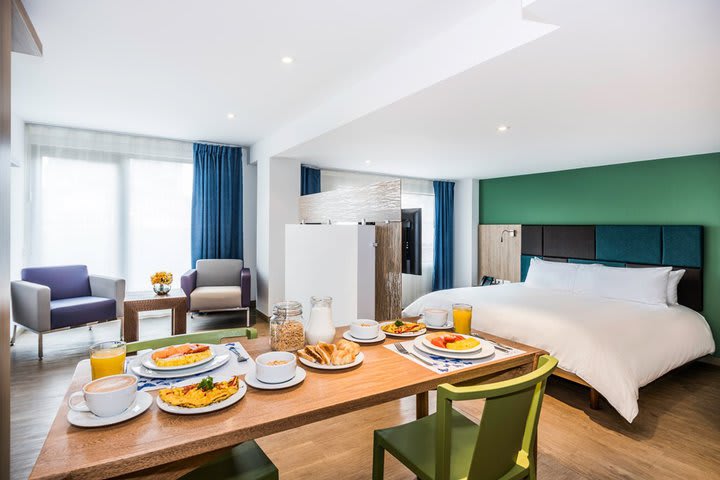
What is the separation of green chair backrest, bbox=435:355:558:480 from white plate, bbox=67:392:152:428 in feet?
2.50

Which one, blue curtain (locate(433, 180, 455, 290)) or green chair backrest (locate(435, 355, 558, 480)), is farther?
blue curtain (locate(433, 180, 455, 290))

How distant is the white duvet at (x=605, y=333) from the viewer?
2553 mm

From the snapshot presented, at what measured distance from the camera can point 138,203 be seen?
5.02 m

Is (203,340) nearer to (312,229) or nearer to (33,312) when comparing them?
(312,229)

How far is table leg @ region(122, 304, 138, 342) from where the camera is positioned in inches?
145

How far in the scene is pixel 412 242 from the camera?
3.34 metres

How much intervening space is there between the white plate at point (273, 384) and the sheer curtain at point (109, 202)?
459 centimetres

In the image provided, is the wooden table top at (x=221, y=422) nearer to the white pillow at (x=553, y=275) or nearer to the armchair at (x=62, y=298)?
the armchair at (x=62, y=298)

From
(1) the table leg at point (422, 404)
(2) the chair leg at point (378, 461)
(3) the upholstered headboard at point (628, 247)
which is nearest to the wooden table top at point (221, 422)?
(2) the chair leg at point (378, 461)

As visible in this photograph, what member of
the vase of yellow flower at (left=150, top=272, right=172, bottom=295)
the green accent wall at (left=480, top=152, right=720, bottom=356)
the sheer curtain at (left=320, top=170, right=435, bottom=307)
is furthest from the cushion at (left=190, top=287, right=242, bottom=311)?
the green accent wall at (left=480, top=152, right=720, bottom=356)

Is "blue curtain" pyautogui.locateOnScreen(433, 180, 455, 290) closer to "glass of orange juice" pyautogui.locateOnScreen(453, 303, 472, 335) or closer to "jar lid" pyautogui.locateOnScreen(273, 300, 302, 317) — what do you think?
"glass of orange juice" pyautogui.locateOnScreen(453, 303, 472, 335)

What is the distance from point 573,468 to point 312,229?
2695 mm

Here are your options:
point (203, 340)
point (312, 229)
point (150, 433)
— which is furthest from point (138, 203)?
point (150, 433)

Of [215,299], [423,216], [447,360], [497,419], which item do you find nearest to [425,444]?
[447,360]
